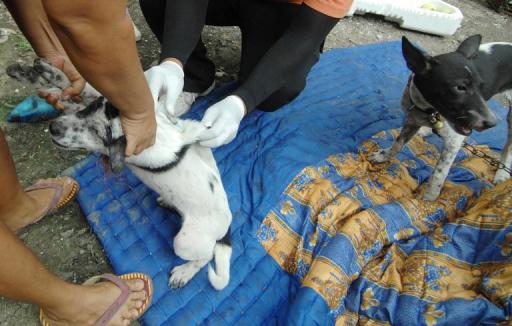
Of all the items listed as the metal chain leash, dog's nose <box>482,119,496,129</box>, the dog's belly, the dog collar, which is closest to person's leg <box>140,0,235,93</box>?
the dog's belly

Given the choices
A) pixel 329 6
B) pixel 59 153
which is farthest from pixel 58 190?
pixel 329 6

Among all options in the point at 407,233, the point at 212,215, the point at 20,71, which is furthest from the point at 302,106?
the point at 20,71

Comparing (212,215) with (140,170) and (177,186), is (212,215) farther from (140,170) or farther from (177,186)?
(140,170)

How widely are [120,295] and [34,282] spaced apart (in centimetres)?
53

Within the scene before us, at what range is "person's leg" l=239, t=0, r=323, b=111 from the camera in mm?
2705

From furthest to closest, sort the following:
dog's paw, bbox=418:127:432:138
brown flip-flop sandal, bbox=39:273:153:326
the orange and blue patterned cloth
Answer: dog's paw, bbox=418:127:432:138 < the orange and blue patterned cloth < brown flip-flop sandal, bbox=39:273:153:326

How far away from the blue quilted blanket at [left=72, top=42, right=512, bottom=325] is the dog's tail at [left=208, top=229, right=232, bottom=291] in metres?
0.12

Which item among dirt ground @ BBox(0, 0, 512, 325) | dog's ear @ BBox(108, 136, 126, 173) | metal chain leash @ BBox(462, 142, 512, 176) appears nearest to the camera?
dog's ear @ BBox(108, 136, 126, 173)

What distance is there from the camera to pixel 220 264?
1966 mm

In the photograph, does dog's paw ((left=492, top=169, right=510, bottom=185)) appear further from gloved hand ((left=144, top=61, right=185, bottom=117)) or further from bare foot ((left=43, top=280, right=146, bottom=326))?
bare foot ((left=43, top=280, right=146, bottom=326))

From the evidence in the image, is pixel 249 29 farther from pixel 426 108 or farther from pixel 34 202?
pixel 34 202

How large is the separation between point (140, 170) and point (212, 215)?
420mm

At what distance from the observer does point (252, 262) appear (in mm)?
2215

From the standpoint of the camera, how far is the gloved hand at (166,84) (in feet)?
6.04
